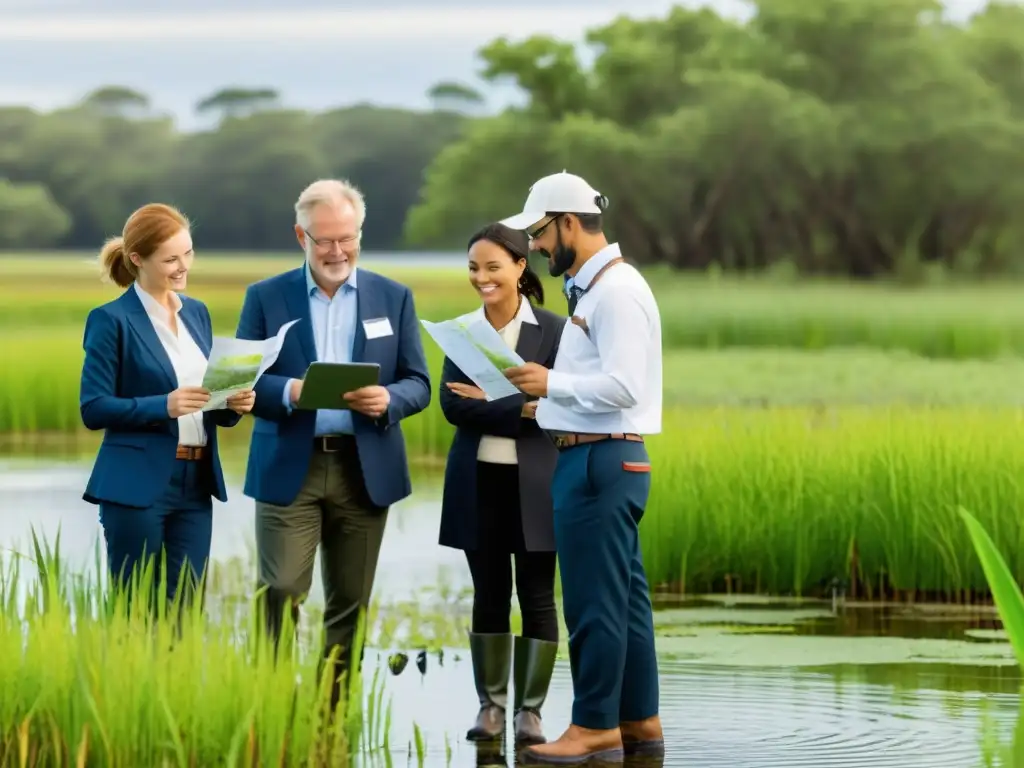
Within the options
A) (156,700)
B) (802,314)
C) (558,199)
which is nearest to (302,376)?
(558,199)

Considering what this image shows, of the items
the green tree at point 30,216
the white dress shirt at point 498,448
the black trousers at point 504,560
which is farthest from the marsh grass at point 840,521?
the green tree at point 30,216

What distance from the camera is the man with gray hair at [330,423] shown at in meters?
6.40

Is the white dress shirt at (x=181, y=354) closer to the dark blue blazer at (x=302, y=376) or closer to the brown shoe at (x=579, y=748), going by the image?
the dark blue blazer at (x=302, y=376)

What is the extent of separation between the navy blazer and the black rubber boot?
32cm

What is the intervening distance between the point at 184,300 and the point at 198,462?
50cm

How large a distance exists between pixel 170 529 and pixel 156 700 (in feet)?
4.09

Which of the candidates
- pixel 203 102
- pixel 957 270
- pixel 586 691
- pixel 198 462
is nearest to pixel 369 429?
pixel 198 462

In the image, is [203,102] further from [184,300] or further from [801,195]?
[184,300]

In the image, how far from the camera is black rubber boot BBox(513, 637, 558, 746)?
21.7 feet

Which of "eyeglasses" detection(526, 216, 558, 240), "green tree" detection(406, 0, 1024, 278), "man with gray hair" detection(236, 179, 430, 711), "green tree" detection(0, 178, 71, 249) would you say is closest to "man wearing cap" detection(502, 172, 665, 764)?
"eyeglasses" detection(526, 216, 558, 240)

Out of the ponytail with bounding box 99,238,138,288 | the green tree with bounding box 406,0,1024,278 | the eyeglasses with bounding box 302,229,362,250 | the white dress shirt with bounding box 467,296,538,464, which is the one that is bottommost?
the white dress shirt with bounding box 467,296,538,464

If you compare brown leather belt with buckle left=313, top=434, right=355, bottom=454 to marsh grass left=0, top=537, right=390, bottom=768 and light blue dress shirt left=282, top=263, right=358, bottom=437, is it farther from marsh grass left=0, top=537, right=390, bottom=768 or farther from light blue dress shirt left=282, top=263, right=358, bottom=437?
marsh grass left=0, top=537, right=390, bottom=768

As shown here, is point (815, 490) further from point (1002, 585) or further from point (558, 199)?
point (1002, 585)

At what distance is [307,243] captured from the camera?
6445 millimetres
